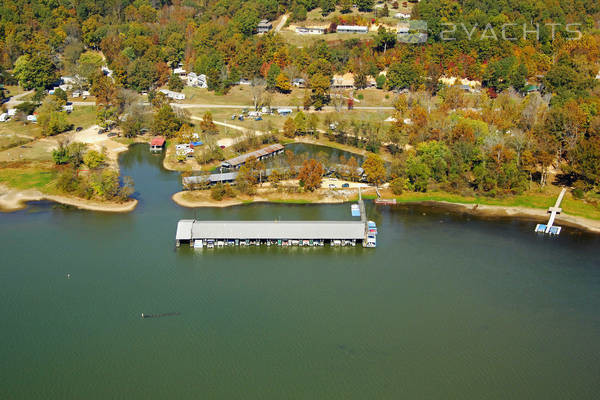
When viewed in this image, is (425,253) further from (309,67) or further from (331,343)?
(309,67)

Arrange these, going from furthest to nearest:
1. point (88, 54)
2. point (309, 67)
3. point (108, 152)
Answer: point (88, 54) < point (309, 67) < point (108, 152)

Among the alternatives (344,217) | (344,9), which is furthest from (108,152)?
(344,9)

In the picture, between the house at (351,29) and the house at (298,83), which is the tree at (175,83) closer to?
the house at (298,83)

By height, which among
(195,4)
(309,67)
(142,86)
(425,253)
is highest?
(195,4)

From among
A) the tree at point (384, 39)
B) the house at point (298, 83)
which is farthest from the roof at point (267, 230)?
the tree at point (384, 39)

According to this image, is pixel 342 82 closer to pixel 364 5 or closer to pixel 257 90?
pixel 257 90

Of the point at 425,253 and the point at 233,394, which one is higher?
the point at 425,253

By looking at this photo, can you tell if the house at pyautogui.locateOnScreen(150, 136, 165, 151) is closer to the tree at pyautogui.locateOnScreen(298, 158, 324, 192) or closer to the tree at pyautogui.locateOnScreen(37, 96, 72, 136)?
the tree at pyautogui.locateOnScreen(37, 96, 72, 136)
